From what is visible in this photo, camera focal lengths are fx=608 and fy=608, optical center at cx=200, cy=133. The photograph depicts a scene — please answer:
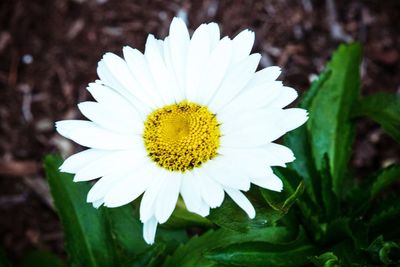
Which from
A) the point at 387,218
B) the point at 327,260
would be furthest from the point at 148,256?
the point at 387,218

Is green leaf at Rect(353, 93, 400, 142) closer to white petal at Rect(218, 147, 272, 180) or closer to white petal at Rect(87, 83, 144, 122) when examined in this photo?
white petal at Rect(218, 147, 272, 180)

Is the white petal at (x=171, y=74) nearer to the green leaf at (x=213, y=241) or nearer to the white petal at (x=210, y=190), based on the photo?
the white petal at (x=210, y=190)

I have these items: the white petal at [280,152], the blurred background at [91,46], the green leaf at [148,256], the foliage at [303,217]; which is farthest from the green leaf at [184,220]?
the blurred background at [91,46]

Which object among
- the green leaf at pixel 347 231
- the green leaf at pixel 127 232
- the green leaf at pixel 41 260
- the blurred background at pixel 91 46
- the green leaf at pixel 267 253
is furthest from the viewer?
the blurred background at pixel 91 46

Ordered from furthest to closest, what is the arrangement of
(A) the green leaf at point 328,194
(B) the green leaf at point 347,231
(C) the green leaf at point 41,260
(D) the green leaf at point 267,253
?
(C) the green leaf at point 41,260, (A) the green leaf at point 328,194, (B) the green leaf at point 347,231, (D) the green leaf at point 267,253

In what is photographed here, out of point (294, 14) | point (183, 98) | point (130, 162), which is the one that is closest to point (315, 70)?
point (294, 14)

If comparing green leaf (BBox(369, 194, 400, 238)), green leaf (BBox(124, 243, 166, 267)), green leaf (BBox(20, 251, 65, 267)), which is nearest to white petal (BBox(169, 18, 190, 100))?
green leaf (BBox(124, 243, 166, 267))
